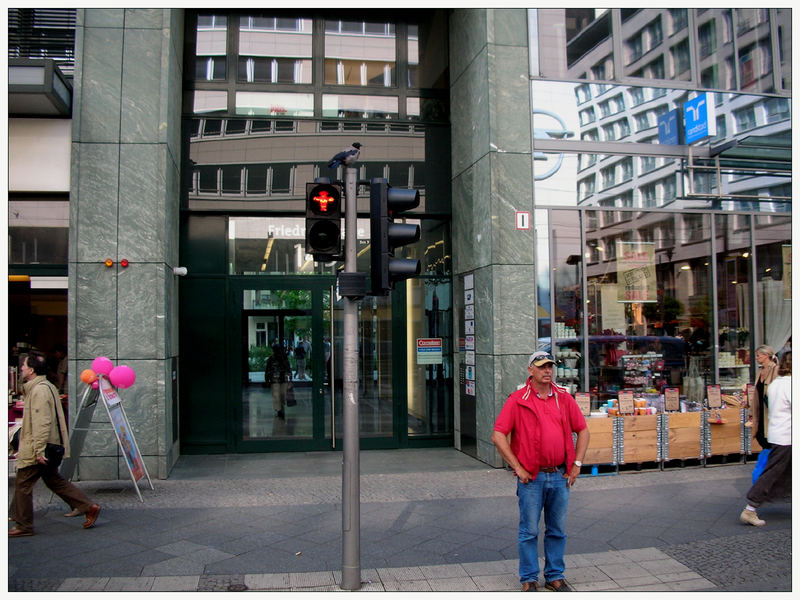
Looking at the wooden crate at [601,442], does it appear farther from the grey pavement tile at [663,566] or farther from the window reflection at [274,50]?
the window reflection at [274,50]

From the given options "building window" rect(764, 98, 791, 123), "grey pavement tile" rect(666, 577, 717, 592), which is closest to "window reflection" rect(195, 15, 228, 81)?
"building window" rect(764, 98, 791, 123)

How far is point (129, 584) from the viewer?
499cm

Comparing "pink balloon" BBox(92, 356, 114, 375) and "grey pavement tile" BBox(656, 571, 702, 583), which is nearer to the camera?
"grey pavement tile" BBox(656, 571, 702, 583)

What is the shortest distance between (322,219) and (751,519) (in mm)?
5312

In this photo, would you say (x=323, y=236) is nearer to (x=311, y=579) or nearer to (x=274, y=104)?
(x=311, y=579)

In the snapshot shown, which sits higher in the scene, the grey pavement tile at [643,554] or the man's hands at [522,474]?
the man's hands at [522,474]

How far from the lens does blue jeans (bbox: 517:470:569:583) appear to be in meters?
4.79

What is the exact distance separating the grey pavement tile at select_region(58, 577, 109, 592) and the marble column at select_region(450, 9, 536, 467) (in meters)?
5.42

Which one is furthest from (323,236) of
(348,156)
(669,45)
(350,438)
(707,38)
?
(707,38)

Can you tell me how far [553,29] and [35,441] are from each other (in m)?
8.82

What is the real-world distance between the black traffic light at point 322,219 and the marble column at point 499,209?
433 centimetres

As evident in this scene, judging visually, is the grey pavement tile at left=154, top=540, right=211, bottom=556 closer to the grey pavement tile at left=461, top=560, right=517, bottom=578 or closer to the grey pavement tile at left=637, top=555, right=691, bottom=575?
the grey pavement tile at left=461, top=560, right=517, bottom=578

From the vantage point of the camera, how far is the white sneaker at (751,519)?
6.36 metres

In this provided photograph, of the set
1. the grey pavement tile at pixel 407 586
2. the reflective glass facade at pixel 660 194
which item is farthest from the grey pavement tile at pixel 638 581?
the reflective glass facade at pixel 660 194
